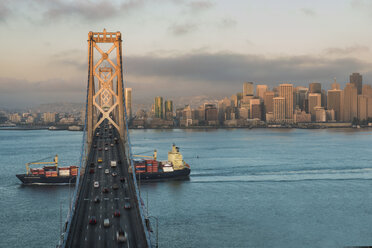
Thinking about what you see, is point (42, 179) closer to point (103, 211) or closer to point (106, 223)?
point (103, 211)

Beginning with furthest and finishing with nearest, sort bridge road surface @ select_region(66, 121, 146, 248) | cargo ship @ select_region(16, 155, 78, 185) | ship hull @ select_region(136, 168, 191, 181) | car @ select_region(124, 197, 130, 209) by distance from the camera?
ship hull @ select_region(136, 168, 191, 181), cargo ship @ select_region(16, 155, 78, 185), car @ select_region(124, 197, 130, 209), bridge road surface @ select_region(66, 121, 146, 248)

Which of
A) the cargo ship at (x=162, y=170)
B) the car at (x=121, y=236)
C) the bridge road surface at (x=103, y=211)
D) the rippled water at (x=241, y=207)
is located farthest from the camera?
the cargo ship at (x=162, y=170)

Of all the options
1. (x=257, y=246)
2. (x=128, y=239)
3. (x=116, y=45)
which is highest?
(x=116, y=45)

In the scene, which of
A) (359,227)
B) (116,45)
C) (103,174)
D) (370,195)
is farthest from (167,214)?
(370,195)

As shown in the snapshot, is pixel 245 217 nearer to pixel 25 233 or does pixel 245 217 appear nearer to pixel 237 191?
pixel 237 191

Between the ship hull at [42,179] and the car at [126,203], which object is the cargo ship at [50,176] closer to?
the ship hull at [42,179]

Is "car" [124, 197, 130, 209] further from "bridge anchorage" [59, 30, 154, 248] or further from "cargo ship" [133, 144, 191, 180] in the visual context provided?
"cargo ship" [133, 144, 191, 180]

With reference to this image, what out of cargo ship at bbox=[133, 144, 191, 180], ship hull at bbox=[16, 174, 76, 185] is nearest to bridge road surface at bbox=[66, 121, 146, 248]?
ship hull at bbox=[16, 174, 76, 185]

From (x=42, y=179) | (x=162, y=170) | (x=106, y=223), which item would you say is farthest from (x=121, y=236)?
(x=162, y=170)

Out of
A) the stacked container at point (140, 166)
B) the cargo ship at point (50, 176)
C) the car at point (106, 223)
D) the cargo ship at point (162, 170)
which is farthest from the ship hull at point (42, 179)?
the car at point (106, 223)
